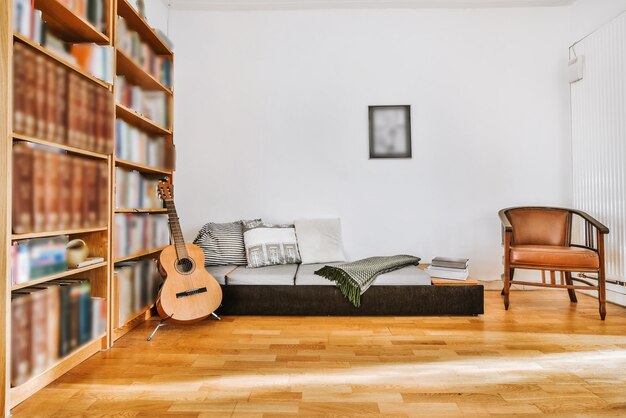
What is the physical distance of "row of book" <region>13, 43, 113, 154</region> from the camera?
63.2 inches

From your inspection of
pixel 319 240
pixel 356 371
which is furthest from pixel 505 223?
pixel 356 371

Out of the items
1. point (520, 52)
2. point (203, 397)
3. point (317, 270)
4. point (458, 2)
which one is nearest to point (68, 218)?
point (203, 397)

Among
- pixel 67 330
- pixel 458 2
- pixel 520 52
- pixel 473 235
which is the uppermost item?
pixel 458 2

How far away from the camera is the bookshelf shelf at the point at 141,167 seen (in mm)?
2510

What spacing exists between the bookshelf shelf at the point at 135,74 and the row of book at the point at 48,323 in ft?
4.75

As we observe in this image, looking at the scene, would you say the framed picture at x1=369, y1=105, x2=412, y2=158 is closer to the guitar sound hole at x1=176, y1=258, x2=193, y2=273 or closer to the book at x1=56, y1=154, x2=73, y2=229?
the guitar sound hole at x1=176, y1=258, x2=193, y2=273

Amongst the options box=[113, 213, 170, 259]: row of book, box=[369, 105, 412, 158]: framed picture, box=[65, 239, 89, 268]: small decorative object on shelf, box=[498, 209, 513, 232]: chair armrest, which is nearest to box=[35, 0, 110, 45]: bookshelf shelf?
box=[113, 213, 170, 259]: row of book

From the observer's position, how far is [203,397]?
1672mm

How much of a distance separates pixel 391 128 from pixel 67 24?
2.63 m

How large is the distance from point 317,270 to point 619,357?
1898 millimetres

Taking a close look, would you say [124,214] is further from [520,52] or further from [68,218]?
[520,52]

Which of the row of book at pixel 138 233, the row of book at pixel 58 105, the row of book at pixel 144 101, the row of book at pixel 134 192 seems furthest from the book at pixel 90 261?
the row of book at pixel 144 101

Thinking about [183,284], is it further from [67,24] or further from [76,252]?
[67,24]

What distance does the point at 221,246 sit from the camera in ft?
10.6
